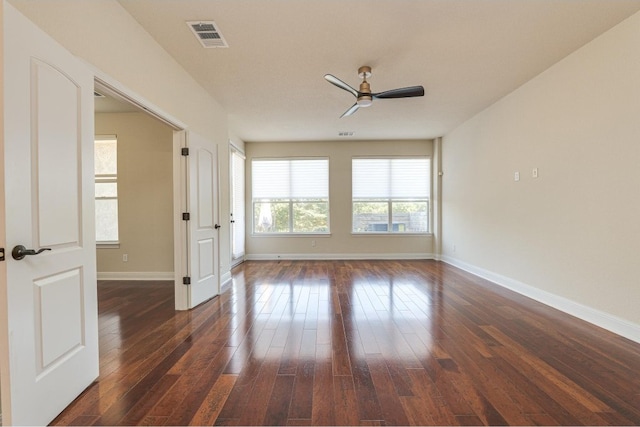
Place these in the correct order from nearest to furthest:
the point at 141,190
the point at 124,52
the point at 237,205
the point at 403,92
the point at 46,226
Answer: the point at 46,226 < the point at 124,52 < the point at 403,92 < the point at 141,190 < the point at 237,205

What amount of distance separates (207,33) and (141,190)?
122 inches

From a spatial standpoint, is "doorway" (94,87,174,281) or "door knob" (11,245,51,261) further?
"doorway" (94,87,174,281)

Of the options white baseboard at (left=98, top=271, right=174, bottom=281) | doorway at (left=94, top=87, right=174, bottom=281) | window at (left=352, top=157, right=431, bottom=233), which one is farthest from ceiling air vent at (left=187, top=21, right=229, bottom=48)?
window at (left=352, top=157, right=431, bottom=233)

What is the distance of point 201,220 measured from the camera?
349 cm

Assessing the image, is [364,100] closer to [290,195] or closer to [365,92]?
[365,92]

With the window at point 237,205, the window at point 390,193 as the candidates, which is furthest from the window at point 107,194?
the window at point 390,193

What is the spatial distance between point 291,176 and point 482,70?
4.27 metres

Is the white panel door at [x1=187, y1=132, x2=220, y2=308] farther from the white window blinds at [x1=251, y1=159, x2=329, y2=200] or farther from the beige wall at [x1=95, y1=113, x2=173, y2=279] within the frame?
the white window blinds at [x1=251, y1=159, x2=329, y2=200]

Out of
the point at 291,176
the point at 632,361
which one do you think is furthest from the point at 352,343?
the point at 291,176

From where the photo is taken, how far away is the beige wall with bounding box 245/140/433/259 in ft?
21.3

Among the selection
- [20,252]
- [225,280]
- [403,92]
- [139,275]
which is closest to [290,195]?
[225,280]

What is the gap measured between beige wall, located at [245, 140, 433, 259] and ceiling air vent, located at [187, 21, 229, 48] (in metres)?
3.82

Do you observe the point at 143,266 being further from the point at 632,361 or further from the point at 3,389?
the point at 632,361

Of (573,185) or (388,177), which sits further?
(388,177)
